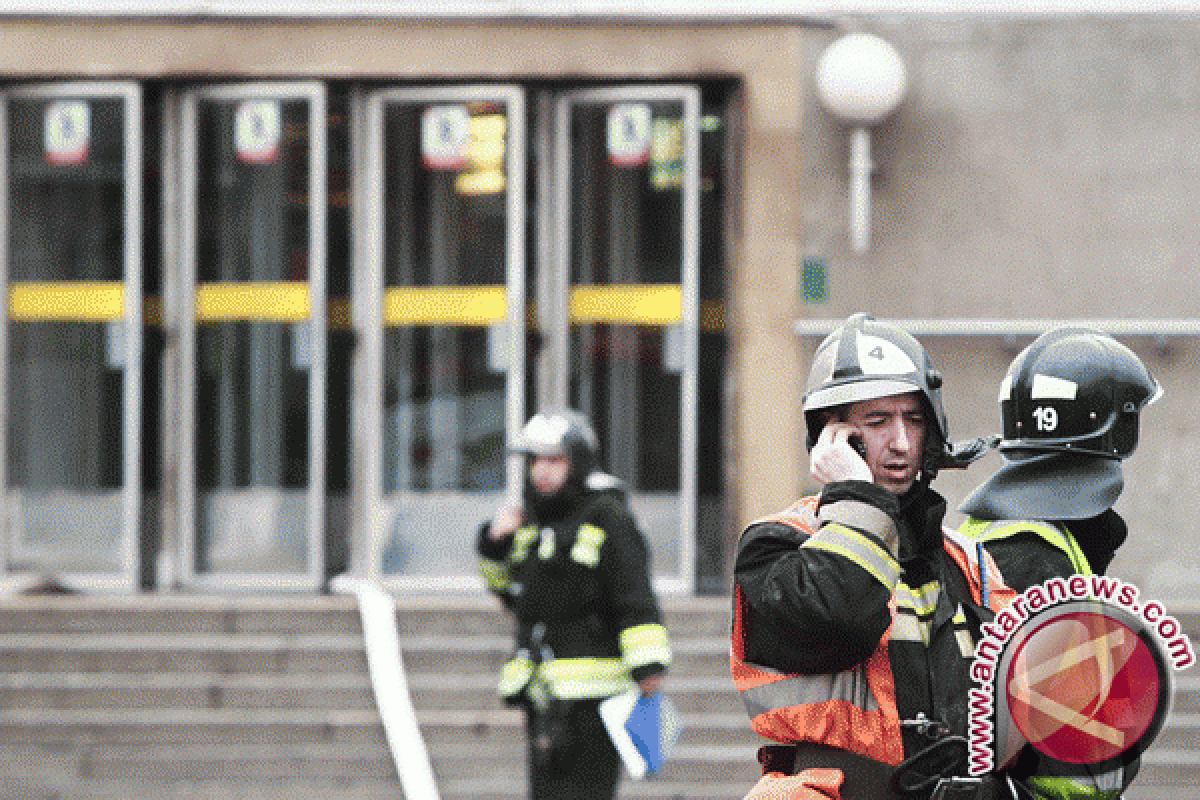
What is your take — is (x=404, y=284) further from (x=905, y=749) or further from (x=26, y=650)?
(x=905, y=749)

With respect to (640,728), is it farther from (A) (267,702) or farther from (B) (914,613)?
(A) (267,702)

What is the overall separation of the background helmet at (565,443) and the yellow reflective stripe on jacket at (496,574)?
0.46 m

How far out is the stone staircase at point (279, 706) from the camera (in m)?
8.59

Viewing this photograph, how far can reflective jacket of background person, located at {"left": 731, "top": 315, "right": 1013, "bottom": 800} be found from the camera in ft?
9.65

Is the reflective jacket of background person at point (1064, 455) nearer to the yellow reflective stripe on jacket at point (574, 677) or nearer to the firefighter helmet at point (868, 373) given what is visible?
the firefighter helmet at point (868, 373)

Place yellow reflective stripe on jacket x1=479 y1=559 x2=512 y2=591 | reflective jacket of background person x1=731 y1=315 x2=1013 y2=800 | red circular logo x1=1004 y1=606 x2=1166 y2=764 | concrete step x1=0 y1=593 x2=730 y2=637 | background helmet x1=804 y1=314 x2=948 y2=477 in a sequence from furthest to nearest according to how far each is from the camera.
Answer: concrete step x1=0 y1=593 x2=730 y2=637, yellow reflective stripe on jacket x1=479 y1=559 x2=512 y2=591, background helmet x1=804 y1=314 x2=948 y2=477, reflective jacket of background person x1=731 y1=315 x2=1013 y2=800, red circular logo x1=1004 y1=606 x2=1166 y2=764

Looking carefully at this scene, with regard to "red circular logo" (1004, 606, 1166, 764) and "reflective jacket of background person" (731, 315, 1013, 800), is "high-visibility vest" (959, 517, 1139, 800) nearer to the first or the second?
"red circular logo" (1004, 606, 1166, 764)

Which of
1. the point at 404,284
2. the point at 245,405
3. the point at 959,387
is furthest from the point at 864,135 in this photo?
the point at 245,405

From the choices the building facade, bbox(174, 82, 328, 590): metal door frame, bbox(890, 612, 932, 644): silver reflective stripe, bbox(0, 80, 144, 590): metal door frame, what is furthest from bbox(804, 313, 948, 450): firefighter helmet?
bbox(0, 80, 144, 590): metal door frame

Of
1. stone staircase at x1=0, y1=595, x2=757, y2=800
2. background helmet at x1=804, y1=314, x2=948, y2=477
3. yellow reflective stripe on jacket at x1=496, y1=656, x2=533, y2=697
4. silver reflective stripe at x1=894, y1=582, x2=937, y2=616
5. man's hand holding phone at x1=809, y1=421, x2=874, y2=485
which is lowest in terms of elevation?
stone staircase at x1=0, y1=595, x2=757, y2=800

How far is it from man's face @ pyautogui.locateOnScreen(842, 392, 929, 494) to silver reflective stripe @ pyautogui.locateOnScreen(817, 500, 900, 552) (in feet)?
0.55

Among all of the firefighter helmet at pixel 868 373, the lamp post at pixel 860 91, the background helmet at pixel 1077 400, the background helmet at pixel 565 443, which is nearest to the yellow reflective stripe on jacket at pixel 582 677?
the background helmet at pixel 565 443

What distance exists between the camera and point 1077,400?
3643mm

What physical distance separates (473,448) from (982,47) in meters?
3.80
